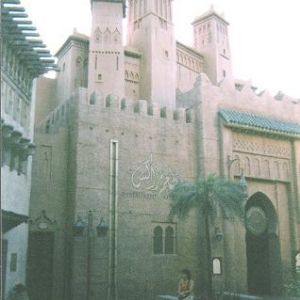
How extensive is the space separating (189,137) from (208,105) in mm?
1744

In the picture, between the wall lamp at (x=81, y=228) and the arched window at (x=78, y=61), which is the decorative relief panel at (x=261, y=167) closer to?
the wall lamp at (x=81, y=228)

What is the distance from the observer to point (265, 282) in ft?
69.4

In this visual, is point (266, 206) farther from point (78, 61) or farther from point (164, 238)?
point (78, 61)

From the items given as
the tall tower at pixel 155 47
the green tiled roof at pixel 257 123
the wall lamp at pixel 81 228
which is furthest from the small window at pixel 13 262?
the tall tower at pixel 155 47

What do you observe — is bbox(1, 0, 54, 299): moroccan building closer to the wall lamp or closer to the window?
the wall lamp

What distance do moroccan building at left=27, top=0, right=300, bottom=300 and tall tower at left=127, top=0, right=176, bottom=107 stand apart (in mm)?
9376

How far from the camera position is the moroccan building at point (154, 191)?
1661cm

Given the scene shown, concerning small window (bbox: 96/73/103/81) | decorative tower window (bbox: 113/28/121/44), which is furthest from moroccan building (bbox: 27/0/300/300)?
decorative tower window (bbox: 113/28/121/44)

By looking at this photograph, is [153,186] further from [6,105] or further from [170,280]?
[6,105]

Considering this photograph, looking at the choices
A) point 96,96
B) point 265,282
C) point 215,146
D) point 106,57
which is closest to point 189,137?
point 215,146

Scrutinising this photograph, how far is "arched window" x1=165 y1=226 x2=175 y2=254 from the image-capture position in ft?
60.2

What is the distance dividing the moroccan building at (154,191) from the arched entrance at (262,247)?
48mm

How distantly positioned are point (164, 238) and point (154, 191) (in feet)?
6.45

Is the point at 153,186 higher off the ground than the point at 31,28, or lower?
lower
